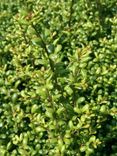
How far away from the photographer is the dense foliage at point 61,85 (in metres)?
2.50

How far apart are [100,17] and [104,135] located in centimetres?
151

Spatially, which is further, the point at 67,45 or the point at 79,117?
the point at 67,45

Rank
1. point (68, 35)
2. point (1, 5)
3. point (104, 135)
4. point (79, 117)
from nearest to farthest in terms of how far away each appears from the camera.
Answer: point (79, 117)
point (104, 135)
point (68, 35)
point (1, 5)

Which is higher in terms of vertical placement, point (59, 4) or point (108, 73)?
point (59, 4)

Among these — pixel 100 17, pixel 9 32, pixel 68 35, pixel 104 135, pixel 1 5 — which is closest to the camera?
pixel 104 135

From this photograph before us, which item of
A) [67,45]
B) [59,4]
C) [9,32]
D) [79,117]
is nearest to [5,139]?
[79,117]

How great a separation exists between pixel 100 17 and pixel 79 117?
164 cm

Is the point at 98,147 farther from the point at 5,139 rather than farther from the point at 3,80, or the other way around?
the point at 3,80

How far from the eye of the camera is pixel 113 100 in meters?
3.19

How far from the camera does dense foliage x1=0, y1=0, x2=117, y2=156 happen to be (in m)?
2.50

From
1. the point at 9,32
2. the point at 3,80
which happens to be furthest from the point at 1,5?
the point at 3,80

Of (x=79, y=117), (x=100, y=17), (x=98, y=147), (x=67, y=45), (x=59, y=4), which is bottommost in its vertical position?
(x=98, y=147)

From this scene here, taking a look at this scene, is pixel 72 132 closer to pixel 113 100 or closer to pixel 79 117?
pixel 79 117

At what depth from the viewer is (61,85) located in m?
2.77
